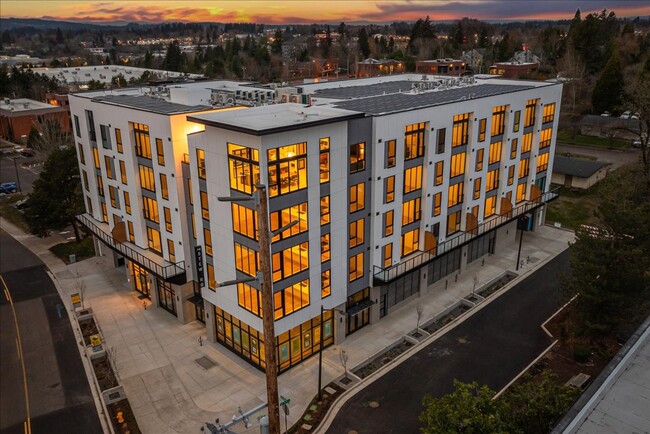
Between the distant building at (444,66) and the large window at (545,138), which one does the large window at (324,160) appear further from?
the distant building at (444,66)

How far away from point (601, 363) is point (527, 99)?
26876 millimetres

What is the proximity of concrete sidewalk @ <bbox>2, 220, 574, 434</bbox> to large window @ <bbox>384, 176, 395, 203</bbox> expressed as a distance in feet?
34.5

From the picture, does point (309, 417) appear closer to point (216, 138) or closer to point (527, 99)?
point (216, 138)

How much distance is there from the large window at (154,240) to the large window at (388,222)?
19696 millimetres

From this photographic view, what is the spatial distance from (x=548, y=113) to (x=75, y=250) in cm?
5593

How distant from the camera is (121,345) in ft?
122

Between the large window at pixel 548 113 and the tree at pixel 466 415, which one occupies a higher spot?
the large window at pixel 548 113

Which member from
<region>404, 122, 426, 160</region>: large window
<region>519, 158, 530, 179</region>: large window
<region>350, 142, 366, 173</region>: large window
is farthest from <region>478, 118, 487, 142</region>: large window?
<region>350, 142, 366, 173</region>: large window

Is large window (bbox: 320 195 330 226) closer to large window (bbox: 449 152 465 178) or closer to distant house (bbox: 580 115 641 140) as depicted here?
large window (bbox: 449 152 465 178)

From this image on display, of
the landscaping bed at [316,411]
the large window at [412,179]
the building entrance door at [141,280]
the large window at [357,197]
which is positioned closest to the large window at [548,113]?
the large window at [412,179]

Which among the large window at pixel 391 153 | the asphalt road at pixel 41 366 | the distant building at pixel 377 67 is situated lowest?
the asphalt road at pixel 41 366

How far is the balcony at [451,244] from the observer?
3797 centimetres

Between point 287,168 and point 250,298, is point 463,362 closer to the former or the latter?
point 250,298

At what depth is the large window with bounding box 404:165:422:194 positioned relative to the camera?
38.9 meters
